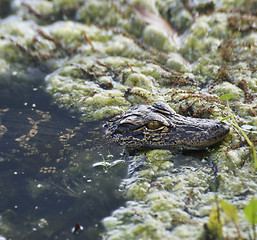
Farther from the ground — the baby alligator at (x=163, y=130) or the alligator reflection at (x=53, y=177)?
the baby alligator at (x=163, y=130)

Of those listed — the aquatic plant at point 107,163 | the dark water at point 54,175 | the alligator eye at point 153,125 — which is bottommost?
the dark water at point 54,175

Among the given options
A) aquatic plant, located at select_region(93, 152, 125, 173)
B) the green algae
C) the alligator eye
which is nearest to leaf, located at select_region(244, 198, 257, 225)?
the green algae

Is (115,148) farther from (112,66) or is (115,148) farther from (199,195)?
(112,66)

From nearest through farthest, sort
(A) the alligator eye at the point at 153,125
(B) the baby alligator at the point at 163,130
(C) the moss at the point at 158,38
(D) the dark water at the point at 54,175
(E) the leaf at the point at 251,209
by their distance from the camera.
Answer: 1. (E) the leaf at the point at 251,209
2. (D) the dark water at the point at 54,175
3. (B) the baby alligator at the point at 163,130
4. (A) the alligator eye at the point at 153,125
5. (C) the moss at the point at 158,38

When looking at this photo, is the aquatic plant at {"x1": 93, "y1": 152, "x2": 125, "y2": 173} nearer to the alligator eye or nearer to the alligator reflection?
the alligator reflection

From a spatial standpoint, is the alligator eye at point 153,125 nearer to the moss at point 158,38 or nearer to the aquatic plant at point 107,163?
the aquatic plant at point 107,163

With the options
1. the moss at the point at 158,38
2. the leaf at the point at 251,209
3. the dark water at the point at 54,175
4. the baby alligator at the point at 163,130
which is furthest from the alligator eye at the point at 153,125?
the moss at the point at 158,38

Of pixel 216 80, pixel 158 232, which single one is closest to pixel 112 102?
pixel 216 80

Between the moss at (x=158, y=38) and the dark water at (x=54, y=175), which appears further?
the moss at (x=158, y=38)
